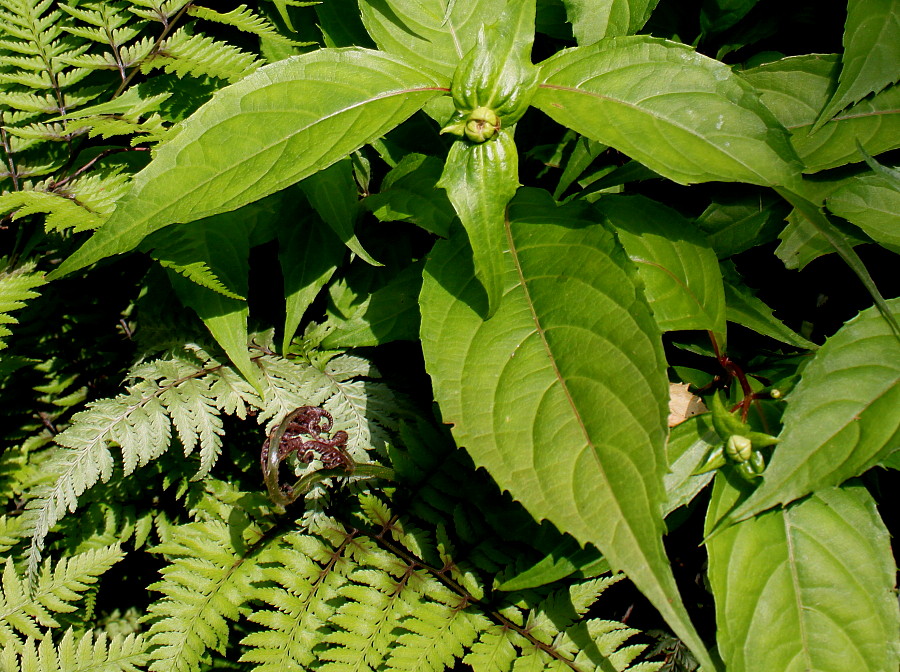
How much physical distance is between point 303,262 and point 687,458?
1.11 metres

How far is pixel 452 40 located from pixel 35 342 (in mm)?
1656

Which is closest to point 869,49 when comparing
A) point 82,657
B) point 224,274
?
point 224,274

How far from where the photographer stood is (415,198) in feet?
5.47

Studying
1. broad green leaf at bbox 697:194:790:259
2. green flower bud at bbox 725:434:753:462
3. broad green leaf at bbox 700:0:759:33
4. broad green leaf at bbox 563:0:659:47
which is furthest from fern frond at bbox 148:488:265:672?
broad green leaf at bbox 700:0:759:33

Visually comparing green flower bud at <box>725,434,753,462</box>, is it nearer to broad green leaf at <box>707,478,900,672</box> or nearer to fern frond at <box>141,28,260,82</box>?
broad green leaf at <box>707,478,900,672</box>

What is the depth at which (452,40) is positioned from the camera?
167 cm

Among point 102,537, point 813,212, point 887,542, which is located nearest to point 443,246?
point 813,212

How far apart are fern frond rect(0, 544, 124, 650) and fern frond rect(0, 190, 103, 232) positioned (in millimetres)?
923

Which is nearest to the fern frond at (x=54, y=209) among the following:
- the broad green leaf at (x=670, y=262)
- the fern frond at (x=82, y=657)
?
the fern frond at (x=82, y=657)

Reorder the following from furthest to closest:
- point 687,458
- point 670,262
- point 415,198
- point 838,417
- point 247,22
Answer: point 247,22 < point 415,198 < point 670,262 < point 687,458 < point 838,417

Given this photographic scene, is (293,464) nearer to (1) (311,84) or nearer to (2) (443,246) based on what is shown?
(2) (443,246)

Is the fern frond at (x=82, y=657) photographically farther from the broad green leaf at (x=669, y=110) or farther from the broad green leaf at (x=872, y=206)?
the broad green leaf at (x=872, y=206)

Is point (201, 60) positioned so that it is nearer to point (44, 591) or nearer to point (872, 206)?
point (44, 591)

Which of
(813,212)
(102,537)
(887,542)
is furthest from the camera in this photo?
(102,537)
